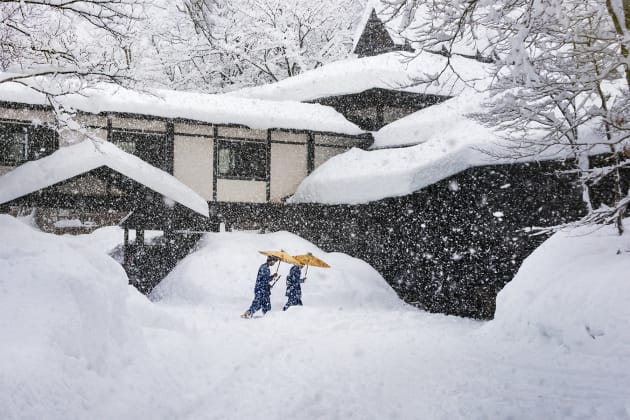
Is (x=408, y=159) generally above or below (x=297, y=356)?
above

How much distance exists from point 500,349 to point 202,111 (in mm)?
11828

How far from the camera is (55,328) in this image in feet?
15.1

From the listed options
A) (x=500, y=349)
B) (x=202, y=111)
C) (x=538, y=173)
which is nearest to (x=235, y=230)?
(x=202, y=111)

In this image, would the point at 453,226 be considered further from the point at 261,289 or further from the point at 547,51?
the point at 547,51

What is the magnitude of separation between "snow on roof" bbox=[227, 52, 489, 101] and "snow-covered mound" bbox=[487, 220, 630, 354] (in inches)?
416

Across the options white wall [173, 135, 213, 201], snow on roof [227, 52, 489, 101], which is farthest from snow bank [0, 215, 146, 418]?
snow on roof [227, 52, 489, 101]

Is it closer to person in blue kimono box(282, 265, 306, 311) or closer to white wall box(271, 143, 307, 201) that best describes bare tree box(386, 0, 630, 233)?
person in blue kimono box(282, 265, 306, 311)

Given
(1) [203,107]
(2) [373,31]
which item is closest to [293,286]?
(1) [203,107]

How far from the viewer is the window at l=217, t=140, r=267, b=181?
1742cm

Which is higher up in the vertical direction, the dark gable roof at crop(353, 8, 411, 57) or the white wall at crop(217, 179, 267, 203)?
the dark gable roof at crop(353, 8, 411, 57)

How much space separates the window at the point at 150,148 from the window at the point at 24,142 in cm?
205

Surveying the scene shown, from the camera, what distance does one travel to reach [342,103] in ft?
63.7

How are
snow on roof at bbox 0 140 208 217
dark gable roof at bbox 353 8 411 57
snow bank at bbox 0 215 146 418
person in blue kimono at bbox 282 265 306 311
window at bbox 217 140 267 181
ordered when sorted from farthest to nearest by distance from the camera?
dark gable roof at bbox 353 8 411 57 < window at bbox 217 140 267 181 < snow on roof at bbox 0 140 208 217 < person in blue kimono at bbox 282 265 306 311 < snow bank at bbox 0 215 146 418

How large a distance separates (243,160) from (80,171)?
17.2 ft
